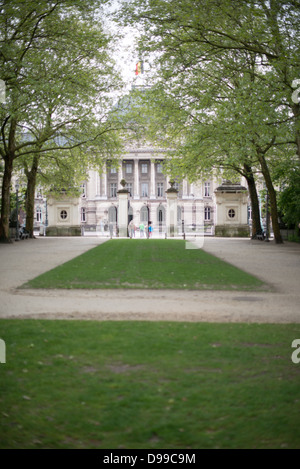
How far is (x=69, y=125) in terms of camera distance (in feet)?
110

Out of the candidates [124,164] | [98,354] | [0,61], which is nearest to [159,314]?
[98,354]

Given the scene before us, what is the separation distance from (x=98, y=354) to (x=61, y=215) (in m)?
40.7

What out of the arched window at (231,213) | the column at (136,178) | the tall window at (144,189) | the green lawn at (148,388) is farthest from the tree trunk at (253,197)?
the tall window at (144,189)

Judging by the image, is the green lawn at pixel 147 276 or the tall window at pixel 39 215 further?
the tall window at pixel 39 215

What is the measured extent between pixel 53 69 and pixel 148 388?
82.2 feet

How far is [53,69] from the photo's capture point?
27.3m

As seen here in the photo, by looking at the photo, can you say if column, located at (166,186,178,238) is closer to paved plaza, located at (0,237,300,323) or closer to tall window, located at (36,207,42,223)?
paved plaza, located at (0,237,300,323)

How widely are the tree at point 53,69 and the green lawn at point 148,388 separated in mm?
16965

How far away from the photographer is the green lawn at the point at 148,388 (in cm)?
393

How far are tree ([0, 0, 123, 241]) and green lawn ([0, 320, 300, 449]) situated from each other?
1697 cm

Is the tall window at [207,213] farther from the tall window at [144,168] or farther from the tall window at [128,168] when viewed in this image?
the tall window at [128,168]

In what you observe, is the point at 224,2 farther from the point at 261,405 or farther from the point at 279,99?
the point at 261,405

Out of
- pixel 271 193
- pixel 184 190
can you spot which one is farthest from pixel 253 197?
pixel 184 190

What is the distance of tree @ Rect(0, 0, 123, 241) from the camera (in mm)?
23688
